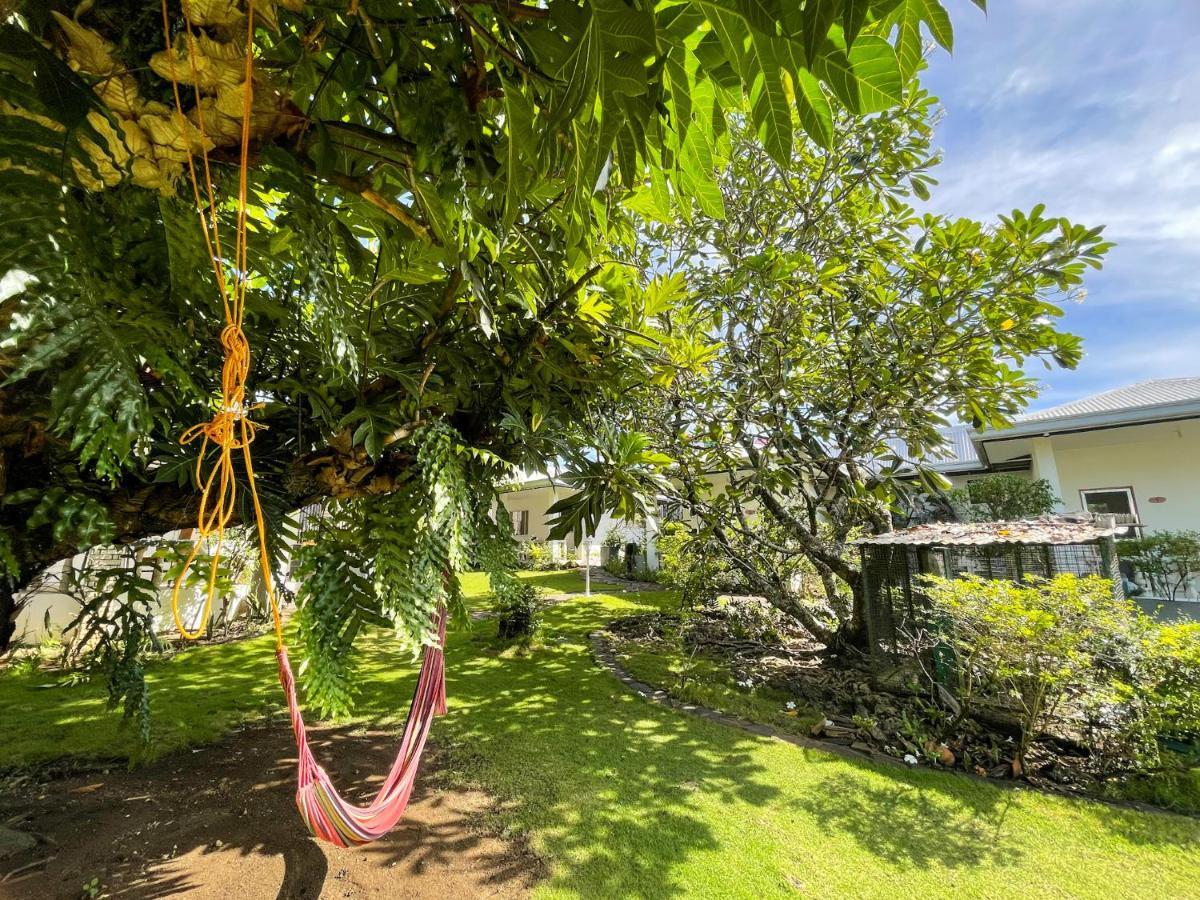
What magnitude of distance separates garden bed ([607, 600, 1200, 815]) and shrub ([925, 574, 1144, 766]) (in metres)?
0.23

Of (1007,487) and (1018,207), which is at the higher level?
(1018,207)

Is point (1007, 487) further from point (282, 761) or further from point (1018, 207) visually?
point (282, 761)

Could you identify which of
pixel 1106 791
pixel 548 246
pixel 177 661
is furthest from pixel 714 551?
pixel 177 661

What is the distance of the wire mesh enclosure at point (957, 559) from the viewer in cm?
400

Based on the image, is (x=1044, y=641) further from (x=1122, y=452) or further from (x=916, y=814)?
(x=1122, y=452)

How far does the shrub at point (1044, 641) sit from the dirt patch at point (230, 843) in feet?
11.2

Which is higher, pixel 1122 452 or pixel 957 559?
pixel 1122 452

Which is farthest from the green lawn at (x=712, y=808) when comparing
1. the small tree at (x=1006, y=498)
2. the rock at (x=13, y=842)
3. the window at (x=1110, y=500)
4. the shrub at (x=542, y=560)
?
the shrub at (x=542, y=560)

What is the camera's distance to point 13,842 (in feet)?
7.98

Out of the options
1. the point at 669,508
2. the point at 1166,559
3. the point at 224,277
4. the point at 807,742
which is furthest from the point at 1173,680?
the point at 1166,559

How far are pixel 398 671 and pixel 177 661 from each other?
2531mm

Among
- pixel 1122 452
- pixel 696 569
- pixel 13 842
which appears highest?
pixel 1122 452

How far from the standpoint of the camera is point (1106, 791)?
3.23 m

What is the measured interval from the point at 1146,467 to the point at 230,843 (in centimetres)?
1266
